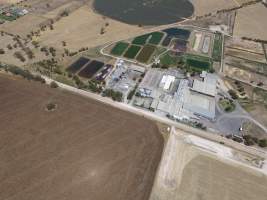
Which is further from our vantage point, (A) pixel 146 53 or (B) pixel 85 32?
(B) pixel 85 32

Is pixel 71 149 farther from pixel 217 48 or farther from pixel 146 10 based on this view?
pixel 146 10

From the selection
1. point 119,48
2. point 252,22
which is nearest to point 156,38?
point 119,48

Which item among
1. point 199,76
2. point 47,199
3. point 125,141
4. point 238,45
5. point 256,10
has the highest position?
point 256,10

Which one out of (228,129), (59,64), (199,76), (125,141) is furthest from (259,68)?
(59,64)

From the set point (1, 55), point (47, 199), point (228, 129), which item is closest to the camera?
point (47, 199)

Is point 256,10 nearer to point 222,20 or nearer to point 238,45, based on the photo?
point 222,20

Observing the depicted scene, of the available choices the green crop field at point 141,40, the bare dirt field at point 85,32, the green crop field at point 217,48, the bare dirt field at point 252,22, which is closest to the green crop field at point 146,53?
the green crop field at point 141,40
